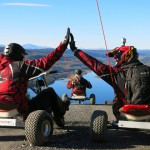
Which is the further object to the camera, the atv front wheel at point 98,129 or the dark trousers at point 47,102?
the dark trousers at point 47,102

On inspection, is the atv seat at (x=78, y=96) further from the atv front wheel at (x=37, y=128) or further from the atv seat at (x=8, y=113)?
the atv front wheel at (x=37, y=128)

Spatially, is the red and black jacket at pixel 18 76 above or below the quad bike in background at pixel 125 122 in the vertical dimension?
above

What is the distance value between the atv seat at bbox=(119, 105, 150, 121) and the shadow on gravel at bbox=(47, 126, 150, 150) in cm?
57

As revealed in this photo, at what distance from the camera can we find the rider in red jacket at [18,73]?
26.9 feet

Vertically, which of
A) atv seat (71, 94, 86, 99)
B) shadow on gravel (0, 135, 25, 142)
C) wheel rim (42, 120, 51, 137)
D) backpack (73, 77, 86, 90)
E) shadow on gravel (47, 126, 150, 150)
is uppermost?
backpack (73, 77, 86, 90)

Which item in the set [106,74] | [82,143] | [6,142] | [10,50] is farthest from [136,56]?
[6,142]

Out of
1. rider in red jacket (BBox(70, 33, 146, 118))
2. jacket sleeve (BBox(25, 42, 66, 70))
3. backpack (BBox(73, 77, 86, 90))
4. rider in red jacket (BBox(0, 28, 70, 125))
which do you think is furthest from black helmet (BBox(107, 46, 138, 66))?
backpack (BBox(73, 77, 86, 90))

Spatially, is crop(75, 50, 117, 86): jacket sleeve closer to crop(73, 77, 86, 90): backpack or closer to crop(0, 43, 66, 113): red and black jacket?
crop(0, 43, 66, 113): red and black jacket

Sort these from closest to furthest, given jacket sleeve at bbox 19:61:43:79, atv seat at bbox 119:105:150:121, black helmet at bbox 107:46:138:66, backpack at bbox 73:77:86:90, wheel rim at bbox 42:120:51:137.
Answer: atv seat at bbox 119:105:150:121
wheel rim at bbox 42:120:51:137
jacket sleeve at bbox 19:61:43:79
black helmet at bbox 107:46:138:66
backpack at bbox 73:77:86:90

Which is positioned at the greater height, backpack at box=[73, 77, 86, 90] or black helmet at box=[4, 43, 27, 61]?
black helmet at box=[4, 43, 27, 61]

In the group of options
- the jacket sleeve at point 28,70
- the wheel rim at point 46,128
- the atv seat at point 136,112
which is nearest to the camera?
the atv seat at point 136,112

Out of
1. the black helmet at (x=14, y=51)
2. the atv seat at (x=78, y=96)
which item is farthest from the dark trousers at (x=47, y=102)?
the atv seat at (x=78, y=96)

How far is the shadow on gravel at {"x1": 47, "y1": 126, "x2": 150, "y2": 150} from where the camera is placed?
317 inches

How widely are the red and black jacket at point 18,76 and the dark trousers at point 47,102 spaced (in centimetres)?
34
